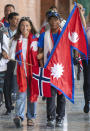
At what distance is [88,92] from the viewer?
10.4m

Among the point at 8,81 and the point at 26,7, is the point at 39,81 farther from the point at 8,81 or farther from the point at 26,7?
the point at 26,7

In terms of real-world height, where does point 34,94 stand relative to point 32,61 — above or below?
below

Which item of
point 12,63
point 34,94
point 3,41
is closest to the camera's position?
point 34,94

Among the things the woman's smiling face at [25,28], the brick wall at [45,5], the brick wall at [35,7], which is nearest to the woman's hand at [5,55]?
the woman's smiling face at [25,28]

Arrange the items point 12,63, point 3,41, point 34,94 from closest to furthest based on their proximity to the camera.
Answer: point 34,94
point 3,41
point 12,63

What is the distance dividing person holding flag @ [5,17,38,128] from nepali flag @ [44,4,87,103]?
1.01 ft

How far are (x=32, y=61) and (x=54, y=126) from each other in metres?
1.11

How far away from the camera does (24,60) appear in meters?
8.87

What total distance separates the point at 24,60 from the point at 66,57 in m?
0.68

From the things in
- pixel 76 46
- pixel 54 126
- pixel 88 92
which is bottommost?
pixel 54 126

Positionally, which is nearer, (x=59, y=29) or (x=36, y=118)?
(x=59, y=29)

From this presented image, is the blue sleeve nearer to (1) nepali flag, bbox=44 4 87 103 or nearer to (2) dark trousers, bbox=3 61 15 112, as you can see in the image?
(1) nepali flag, bbox=44 4 87 103

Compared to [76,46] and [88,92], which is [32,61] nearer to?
[76,46]

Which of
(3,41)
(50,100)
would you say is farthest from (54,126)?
(3,41)
